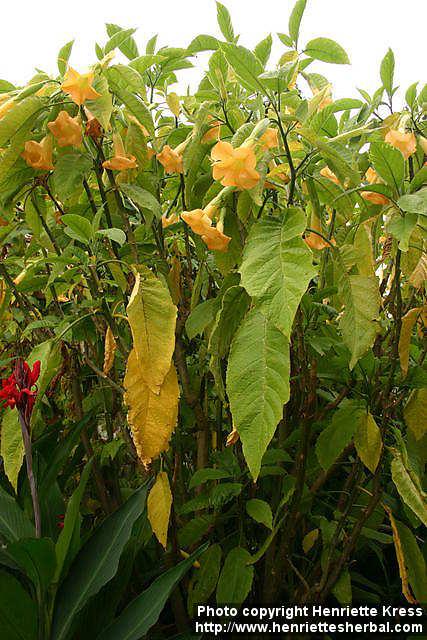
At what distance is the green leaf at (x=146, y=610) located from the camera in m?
1.01

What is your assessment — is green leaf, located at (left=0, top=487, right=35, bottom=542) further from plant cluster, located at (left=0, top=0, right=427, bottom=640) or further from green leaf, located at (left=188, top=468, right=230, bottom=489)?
green leaf, located at (left=188, top=468, right=230, bottom=489)

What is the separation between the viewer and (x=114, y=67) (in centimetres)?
98

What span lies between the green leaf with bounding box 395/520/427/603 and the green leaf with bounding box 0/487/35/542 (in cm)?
74

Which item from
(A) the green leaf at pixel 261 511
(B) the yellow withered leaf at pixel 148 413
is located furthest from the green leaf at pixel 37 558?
(A) the green leaf at pixel 261 511

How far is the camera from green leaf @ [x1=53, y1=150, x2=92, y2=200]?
3.02ft

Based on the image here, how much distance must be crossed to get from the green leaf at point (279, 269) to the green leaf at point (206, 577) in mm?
659

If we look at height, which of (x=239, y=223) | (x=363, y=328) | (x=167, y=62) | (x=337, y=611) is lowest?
(x=337, y=611)

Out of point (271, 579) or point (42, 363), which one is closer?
point (42, 363)

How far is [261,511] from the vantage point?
1107 mm

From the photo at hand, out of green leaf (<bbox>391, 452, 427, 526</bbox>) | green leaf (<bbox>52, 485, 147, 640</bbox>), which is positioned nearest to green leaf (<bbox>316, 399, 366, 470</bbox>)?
green leaf (<bbox>391, 452, 427, 526</bbox>)

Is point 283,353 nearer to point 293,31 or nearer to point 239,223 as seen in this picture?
point 239,223

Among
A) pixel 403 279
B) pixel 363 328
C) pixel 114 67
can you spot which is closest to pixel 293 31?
pixel 114 67

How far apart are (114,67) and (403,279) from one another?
817 mm

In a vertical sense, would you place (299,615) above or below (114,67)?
below
